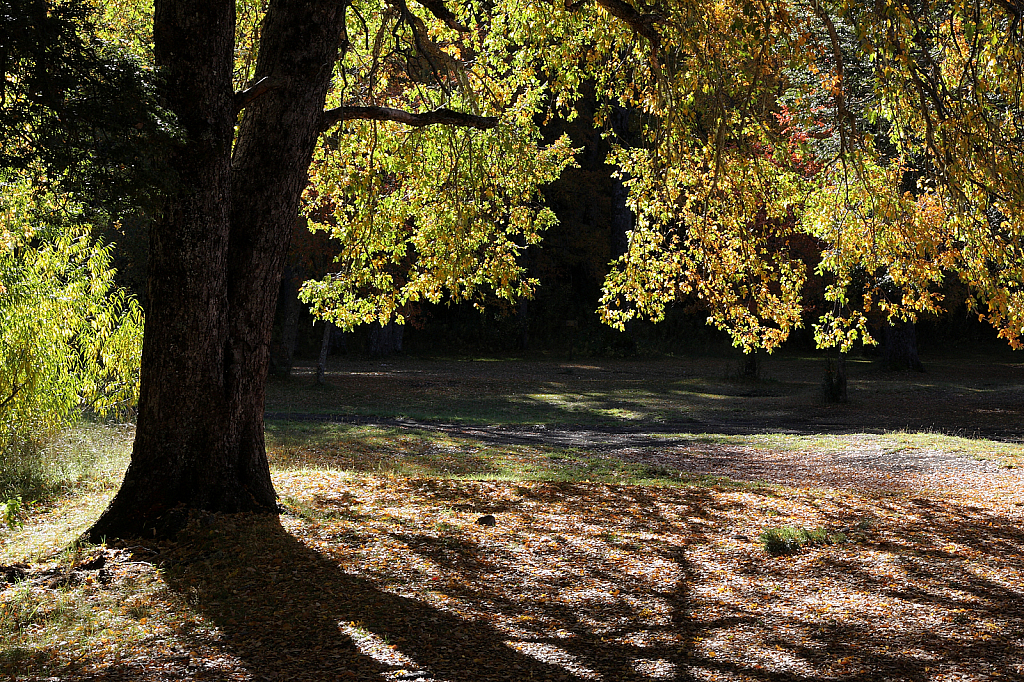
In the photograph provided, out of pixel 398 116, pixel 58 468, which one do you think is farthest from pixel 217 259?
pixel 58 468

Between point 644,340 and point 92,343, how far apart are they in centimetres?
2889

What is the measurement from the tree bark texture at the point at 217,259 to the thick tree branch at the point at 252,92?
0.11m

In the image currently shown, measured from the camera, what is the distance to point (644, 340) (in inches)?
1430

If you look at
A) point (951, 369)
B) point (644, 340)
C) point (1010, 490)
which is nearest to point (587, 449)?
point (1010, 490)

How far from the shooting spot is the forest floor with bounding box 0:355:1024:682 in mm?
4383

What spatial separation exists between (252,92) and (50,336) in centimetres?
376

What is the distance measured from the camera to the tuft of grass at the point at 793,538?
260 inches

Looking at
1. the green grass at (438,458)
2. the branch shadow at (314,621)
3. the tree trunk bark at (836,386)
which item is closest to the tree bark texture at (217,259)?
the branch shadow at (314,621)

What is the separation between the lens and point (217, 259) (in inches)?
241

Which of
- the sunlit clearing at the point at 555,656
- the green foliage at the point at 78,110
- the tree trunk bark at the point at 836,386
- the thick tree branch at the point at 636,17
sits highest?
the thick tree branch at the point at 636,17

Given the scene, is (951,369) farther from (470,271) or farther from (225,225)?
(225,225)

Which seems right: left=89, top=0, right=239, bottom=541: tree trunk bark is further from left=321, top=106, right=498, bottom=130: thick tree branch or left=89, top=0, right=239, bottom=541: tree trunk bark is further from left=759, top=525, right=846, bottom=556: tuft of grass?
left=759, top=525, right=846, bottom=556: tuft of grass

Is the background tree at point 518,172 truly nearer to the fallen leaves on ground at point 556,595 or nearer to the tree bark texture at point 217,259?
the tree bark texture at point 217,259

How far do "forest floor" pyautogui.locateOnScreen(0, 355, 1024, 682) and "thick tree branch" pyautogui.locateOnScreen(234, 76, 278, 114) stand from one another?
9.80 feet
